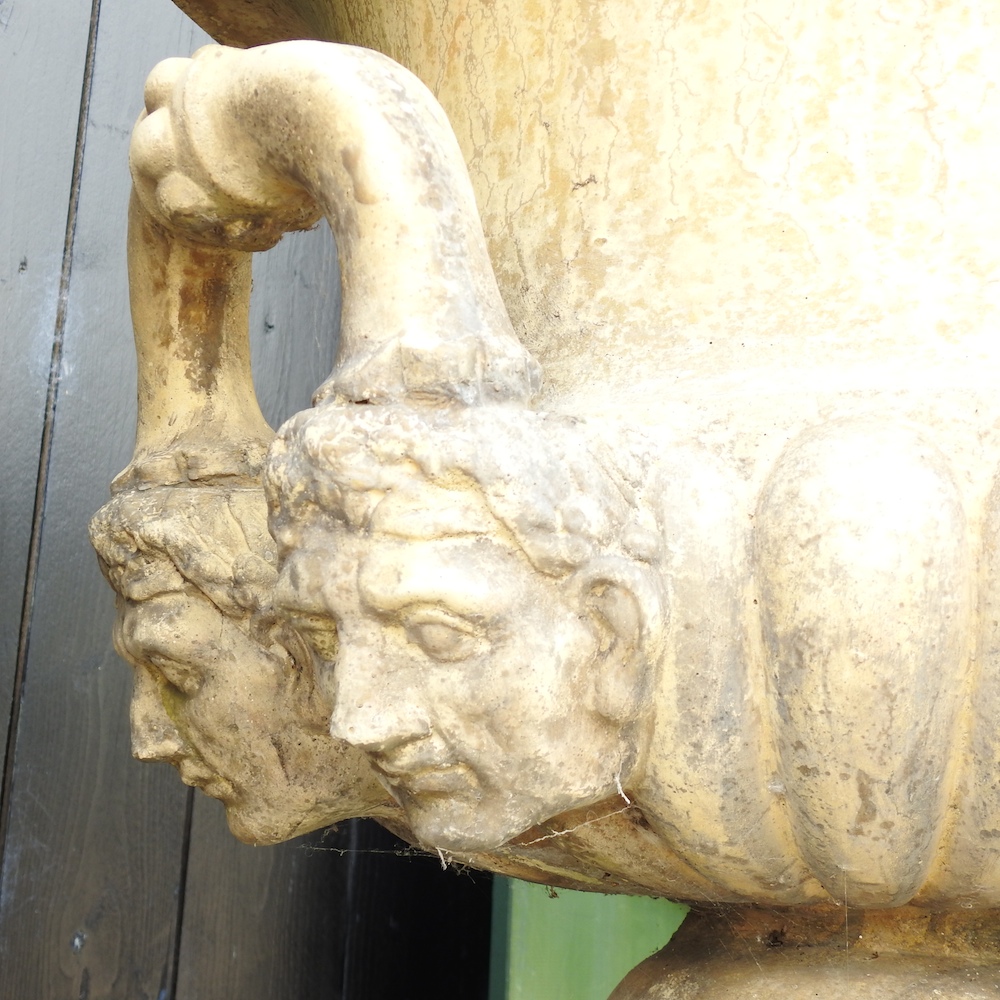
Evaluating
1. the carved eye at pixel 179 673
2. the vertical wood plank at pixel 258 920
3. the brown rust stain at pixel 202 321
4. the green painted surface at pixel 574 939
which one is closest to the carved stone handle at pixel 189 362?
the brown rust stain at pixel 202 321

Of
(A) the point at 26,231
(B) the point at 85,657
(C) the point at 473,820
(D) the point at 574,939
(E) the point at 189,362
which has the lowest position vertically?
(D) the point at 574,939

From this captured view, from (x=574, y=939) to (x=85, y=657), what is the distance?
23.1 inches

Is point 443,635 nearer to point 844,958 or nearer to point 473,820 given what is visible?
point 473,820

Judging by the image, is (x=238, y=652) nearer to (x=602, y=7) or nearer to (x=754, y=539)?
(x=754, y=539)

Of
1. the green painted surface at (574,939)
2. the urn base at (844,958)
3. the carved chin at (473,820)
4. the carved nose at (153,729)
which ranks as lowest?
the green painted surface at (574,939)

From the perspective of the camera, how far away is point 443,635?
52 centimetres

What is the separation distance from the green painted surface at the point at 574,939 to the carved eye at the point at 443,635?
851mm

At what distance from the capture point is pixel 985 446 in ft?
1.79

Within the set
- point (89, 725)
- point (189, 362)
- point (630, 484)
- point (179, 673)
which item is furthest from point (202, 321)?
point (89, 725)

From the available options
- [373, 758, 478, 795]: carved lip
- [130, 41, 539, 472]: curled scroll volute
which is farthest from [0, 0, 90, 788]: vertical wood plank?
[373, 758, 478, 795]: carved lip

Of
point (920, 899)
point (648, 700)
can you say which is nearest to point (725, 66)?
point (648, 700)

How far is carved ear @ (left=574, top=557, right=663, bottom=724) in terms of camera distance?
1.78ft

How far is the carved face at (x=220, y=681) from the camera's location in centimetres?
68

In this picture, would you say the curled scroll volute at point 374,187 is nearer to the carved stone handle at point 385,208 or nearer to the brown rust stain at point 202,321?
the carved stone handle at point 385,208
